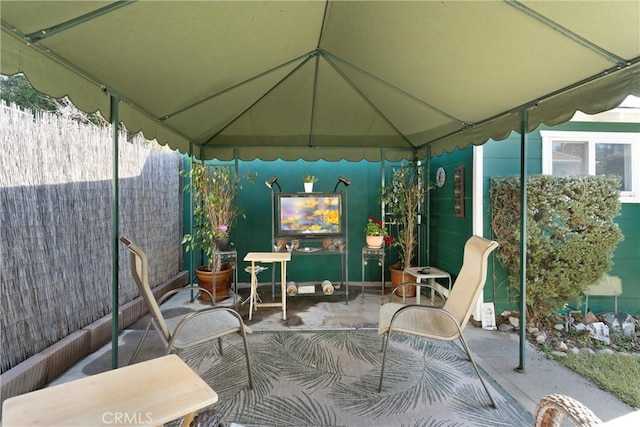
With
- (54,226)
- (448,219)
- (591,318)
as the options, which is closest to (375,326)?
(448,219)

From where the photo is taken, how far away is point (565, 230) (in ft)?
11.1

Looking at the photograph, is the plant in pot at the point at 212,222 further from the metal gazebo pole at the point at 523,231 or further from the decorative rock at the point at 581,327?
the decorative rock at the point at 581,327

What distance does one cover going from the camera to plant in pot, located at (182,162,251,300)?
414 cm

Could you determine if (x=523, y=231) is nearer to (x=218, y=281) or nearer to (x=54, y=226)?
(x=218, y=281)

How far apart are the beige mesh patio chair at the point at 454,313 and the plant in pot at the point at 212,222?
2534 millimetres

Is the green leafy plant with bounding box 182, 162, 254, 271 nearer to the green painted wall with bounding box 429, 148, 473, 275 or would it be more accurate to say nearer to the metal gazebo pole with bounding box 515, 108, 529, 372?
the green painted wall with bounding box 429, 148, 473, 275

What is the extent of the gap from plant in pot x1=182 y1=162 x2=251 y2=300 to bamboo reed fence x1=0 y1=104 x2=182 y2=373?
2.50 feet

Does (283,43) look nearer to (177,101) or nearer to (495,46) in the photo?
(177,101)

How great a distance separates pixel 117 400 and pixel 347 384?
5.37ft

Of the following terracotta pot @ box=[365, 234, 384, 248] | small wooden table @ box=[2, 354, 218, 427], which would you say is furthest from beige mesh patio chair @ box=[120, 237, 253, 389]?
terracotta pot @ box=[365, 234, 384, 248]

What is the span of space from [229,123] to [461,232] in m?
3.49

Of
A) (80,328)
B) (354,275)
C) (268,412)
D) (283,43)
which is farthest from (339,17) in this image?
(354,275)

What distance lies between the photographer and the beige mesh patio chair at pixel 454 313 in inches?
85.0

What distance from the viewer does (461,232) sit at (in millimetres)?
3904
